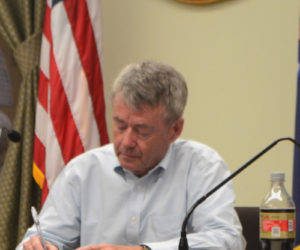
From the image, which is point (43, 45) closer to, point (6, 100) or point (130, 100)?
point (6, 100)

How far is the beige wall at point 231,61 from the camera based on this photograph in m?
3.22

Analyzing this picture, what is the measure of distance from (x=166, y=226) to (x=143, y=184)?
186mm

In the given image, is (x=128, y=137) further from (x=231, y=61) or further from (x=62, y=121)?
(x=231, y=61)

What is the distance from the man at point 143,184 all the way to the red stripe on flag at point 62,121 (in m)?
0.80

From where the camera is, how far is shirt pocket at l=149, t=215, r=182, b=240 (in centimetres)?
209

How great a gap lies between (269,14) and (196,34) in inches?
17.2

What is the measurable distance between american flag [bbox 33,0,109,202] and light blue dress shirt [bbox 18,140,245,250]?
0.84 metres

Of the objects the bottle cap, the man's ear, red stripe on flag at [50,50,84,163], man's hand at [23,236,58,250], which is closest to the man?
the man's ear

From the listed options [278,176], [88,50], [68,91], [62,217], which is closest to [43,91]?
[68,91]

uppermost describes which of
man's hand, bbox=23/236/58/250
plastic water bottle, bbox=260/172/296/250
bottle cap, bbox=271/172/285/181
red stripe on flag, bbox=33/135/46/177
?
bottle cap, bbox=271/172/285/181

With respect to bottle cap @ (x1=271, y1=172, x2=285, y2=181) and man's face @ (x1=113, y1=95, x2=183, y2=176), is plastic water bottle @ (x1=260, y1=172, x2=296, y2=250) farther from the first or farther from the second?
man's face @ (x1=113, y1=95, x2=183, y2=176)

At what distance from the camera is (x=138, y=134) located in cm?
204

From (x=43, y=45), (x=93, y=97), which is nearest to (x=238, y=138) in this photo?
(x=93, y=97)

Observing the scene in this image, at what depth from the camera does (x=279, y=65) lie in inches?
127
